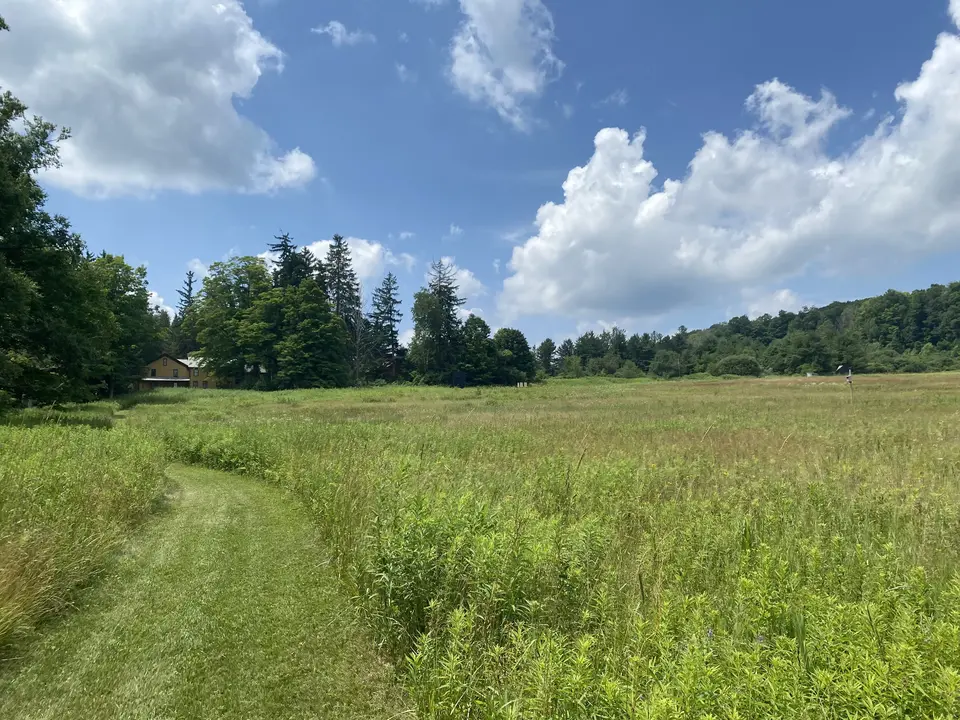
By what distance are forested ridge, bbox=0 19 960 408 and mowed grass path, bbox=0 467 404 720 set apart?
18.4 m

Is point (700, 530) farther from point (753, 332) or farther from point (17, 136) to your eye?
point (753, 332)

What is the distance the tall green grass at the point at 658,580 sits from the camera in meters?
2.50

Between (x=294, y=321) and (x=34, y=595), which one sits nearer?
(x=34, y=595)

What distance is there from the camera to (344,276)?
270 feet

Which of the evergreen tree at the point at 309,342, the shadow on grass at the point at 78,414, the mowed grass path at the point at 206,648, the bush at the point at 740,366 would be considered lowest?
the mowed grass path at the point at 206,648

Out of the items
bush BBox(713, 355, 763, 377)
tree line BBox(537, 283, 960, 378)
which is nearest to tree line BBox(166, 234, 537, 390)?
tree line BBox(537, 283, 960, 378)

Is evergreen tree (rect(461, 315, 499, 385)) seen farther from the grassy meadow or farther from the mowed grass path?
the mowed grass path

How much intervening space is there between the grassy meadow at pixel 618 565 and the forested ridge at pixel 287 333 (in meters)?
14.3

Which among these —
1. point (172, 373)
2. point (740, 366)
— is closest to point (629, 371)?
point (740, 366)

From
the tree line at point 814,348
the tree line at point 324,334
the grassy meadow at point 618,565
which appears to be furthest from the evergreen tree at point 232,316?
the tree line at point 814,348

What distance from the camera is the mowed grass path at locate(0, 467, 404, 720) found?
3.71 meters

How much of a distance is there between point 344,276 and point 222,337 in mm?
24000

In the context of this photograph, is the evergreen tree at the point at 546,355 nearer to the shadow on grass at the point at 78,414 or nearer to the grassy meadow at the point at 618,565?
the shadow on grass at the point at 78,414

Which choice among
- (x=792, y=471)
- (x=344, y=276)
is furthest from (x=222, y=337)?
(x=792, y=471)
